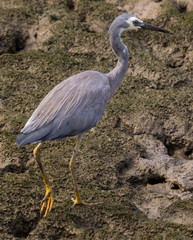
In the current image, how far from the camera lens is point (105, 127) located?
5.80 m

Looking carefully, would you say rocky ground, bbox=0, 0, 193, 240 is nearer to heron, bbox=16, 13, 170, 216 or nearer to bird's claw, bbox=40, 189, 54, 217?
bird's claw, bbox=40, 189, 54, 217

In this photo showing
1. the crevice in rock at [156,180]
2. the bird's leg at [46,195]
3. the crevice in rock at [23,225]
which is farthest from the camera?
the crevice in rock at [156,180]

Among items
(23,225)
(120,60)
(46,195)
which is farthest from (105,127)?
(23,225)

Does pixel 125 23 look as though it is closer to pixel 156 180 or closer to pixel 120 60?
pixel 120 60

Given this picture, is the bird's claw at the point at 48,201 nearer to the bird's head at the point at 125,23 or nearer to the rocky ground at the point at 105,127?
the rocky ground at the point at 105,127

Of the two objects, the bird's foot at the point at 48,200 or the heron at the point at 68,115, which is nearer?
the bird's foot at the point at 48,200

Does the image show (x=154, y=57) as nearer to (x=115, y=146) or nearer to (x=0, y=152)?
(x=115, y=146)

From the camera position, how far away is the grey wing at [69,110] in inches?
182

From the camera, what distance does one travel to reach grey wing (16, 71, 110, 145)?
15.2ft

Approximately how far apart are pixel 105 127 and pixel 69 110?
1.06 meters

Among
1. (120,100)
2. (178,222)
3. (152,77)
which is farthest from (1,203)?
(152,77)

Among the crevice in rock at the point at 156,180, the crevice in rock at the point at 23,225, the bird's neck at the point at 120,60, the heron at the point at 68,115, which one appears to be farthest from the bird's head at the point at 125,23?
the crevice in rock at the point at 23,225

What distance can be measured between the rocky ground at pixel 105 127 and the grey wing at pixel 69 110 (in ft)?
1.66

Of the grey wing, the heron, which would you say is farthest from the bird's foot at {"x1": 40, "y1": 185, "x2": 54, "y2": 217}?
the grey wing
